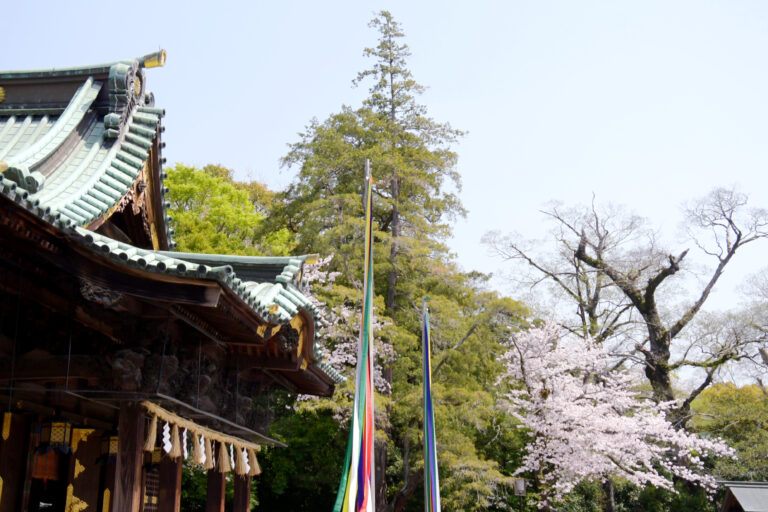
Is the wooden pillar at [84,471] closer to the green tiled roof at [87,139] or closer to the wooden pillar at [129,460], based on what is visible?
the wooden pillar at [129,460]

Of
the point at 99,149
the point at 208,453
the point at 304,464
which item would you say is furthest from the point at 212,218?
the point at 208,453

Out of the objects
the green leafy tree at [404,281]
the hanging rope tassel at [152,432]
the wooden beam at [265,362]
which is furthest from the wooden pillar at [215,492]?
the green leafy tree at [404,281]

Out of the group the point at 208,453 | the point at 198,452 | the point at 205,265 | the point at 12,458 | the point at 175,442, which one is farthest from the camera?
the point at 208,453

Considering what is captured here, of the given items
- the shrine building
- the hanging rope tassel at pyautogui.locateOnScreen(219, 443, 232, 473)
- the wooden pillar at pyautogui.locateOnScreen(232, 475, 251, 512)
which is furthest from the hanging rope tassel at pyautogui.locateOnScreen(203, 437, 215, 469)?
the wooden pillar at pyautogui.locateOnScreen(232, 475, 251, 512)

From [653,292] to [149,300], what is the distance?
2585 centimetres

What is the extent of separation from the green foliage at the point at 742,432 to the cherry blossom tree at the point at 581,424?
0.62m

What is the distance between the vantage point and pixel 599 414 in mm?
22859

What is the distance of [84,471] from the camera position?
8719 mm

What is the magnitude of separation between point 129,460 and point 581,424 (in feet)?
61.5

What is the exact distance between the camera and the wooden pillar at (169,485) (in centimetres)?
791

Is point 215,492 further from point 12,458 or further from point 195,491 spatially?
point 195,491

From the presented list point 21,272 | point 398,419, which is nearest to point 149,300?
point 21,272

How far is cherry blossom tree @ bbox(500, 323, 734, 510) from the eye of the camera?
73.2 feet

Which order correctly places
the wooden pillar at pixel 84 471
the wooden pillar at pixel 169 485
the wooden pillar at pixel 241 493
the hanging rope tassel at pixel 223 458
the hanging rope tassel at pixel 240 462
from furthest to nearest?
the wooden pillar at pixel 241 493
the hanging rope tassel at pixel 240 462
the wooden pillar at pixel 84 471
the hanging rope tassel at pixel 223 458
the wooden pillar at pixel 169 485
